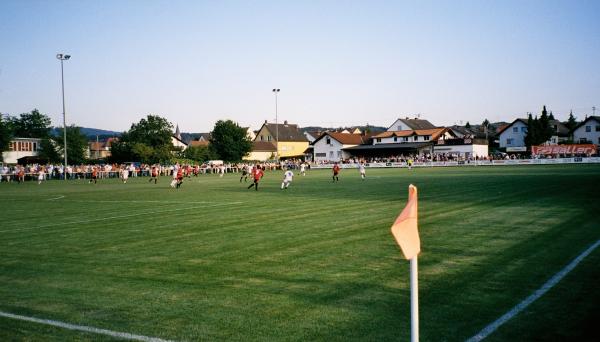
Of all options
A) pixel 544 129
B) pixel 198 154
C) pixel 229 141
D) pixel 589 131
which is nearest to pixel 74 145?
pixel 198 154

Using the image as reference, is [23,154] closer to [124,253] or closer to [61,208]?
[61,208]

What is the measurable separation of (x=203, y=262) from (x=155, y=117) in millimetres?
95124

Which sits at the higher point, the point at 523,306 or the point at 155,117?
the point at 155,117

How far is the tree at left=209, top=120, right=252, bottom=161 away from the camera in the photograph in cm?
10250

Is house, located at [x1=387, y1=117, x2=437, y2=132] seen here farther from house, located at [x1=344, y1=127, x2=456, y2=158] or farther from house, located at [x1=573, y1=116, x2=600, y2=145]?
house, located at [x1=573, y1=116, x2=600, y2=145]

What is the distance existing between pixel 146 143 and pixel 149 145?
777 millimetres

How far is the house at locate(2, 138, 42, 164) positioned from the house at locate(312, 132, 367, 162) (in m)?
60.0

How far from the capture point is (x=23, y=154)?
10081cm

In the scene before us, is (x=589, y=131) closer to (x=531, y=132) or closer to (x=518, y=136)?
(x=531, y=132)

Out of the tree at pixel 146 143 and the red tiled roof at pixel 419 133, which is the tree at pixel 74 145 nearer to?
the tree at pixel 146 143

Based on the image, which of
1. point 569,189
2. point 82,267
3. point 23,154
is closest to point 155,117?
point 23,154

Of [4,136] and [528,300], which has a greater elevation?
[4,136]

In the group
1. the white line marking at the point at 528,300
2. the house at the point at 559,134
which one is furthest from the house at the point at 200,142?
the white line marking at the point at 528,300

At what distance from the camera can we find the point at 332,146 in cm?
10988
